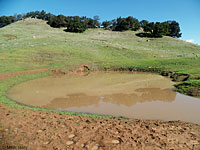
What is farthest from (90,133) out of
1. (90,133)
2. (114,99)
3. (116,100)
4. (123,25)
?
(123,25)

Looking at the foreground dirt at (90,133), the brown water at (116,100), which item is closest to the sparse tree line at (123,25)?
the brown water at (116,100)

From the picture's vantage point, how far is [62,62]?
2928cm

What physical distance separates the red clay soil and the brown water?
74.5 inches

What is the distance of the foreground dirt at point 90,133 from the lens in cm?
633

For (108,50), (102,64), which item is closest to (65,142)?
(102,64)

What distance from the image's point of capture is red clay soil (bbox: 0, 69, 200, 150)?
6.32 metres

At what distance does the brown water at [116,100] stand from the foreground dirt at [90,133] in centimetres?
184

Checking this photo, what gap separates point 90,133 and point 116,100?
6.19m

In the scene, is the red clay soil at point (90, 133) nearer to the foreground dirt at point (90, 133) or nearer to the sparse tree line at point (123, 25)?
the foreground dirt at point (90, 133)

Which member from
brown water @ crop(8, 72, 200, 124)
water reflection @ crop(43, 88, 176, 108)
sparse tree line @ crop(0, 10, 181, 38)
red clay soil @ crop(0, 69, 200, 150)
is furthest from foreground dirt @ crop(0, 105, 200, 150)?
sparse tree line @ crop(0, 10, 181, 38)

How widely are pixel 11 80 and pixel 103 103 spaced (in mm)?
13446

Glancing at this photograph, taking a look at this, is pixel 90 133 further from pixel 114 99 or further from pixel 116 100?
pixel 114 99

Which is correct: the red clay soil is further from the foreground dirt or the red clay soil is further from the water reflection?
the water reflection

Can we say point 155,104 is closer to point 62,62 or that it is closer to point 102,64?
point 102,64
